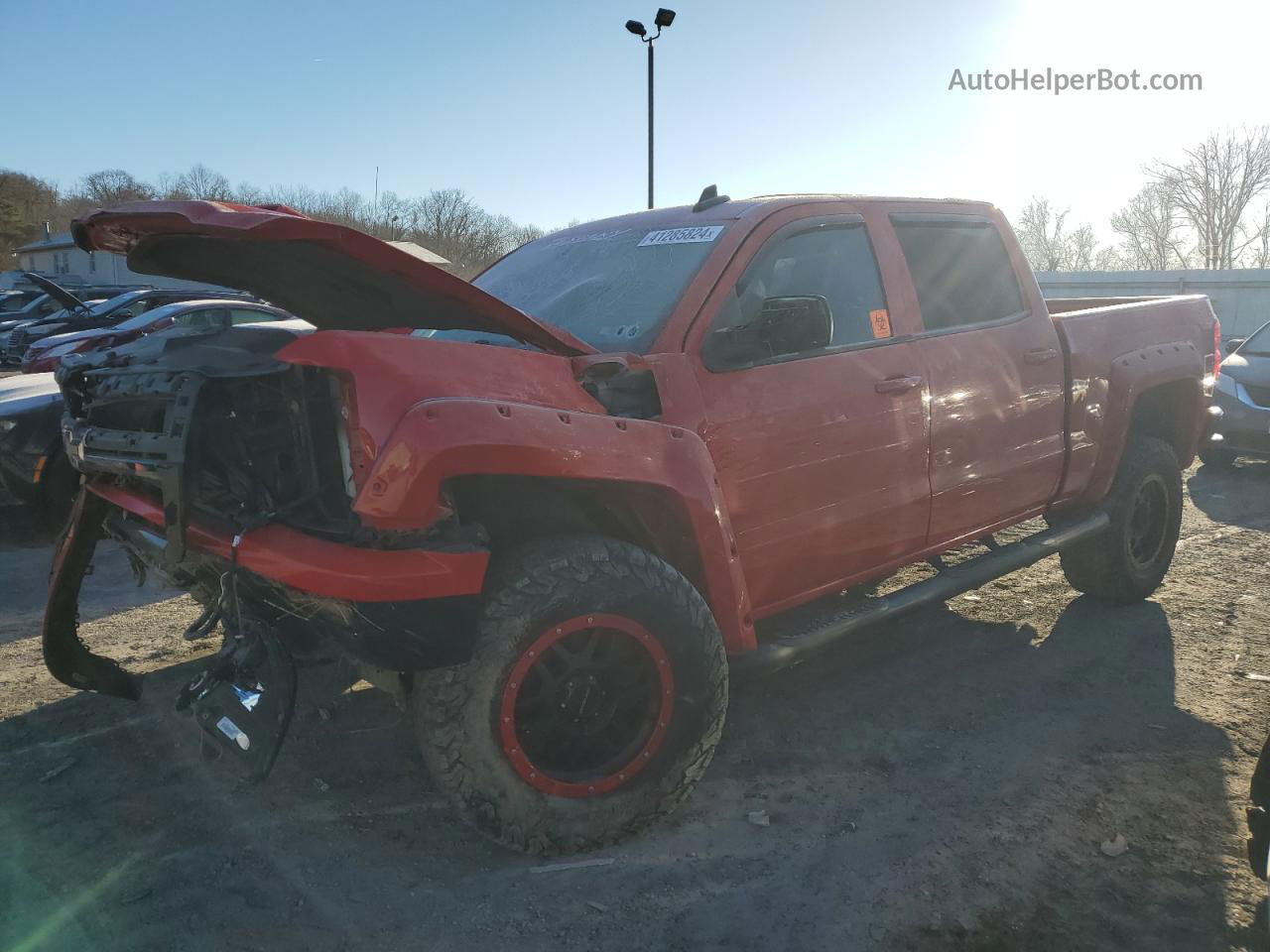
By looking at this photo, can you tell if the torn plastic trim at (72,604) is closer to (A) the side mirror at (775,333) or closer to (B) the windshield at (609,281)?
(B) the windshield at (609,281)

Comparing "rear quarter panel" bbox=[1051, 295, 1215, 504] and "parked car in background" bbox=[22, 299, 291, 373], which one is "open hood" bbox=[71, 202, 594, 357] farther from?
"parked car in background" bbox=[22, 299, 291, 373]

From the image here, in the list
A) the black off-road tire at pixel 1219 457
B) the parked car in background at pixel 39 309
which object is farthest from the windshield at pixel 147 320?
the black off-road tire at pixel 1219 457

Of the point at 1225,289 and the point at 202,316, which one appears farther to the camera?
the point at 1225,289

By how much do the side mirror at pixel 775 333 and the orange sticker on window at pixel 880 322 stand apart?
0.63m

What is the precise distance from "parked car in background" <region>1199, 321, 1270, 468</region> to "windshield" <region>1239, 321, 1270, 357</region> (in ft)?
0.28

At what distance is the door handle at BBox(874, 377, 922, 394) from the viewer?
3535mm

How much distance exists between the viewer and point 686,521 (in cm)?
286

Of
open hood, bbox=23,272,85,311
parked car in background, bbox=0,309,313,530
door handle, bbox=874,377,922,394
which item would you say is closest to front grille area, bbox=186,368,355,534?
door handle, bbox=874,377,922,394

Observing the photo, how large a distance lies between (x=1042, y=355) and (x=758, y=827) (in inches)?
104

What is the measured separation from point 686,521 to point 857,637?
2254mm

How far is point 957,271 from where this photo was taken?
4273 mm

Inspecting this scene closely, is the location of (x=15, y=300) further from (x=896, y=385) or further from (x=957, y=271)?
(x=896, y=385)

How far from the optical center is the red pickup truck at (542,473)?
235 cm

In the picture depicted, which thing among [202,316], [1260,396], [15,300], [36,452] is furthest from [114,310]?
[1260,396]
